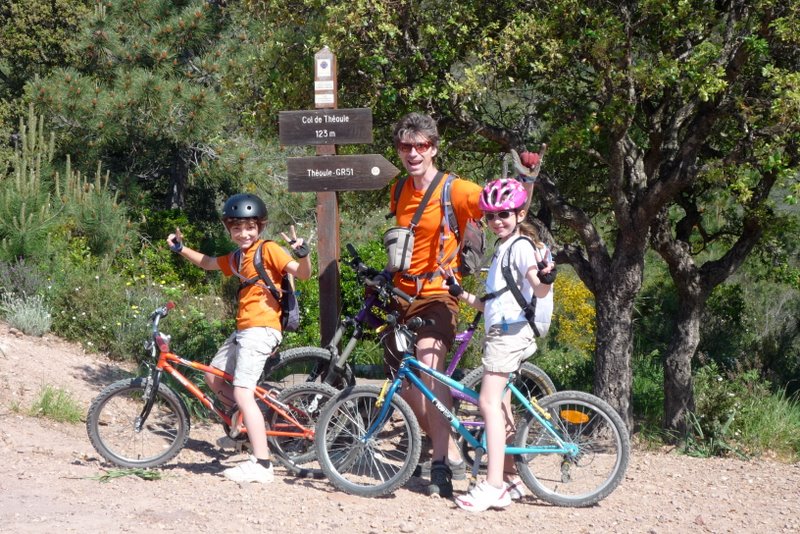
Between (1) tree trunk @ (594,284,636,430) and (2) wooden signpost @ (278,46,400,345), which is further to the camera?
(1) tree trunk @ (594,284,636,430)

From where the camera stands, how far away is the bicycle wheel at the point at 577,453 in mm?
4895

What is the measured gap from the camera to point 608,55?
6.69m

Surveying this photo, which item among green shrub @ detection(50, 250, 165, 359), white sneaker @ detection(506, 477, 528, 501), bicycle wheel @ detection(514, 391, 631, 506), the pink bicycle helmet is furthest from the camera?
green shrub @ detection(50, 250, 165, 359)

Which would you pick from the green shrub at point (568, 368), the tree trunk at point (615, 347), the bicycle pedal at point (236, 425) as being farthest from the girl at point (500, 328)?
the green shrub at point (568, 368)

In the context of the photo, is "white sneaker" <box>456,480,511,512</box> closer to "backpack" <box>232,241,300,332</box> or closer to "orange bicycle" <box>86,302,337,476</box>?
"orange bicycle" <box>86,302,337,476</box>

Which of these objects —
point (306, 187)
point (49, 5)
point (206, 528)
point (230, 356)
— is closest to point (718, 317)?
point (306, 187)

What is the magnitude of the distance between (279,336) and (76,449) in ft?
5.21

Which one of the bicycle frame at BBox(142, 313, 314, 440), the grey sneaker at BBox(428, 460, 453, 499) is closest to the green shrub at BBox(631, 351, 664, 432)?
the grey sneaker at BBox(428, 460, 453, 499)

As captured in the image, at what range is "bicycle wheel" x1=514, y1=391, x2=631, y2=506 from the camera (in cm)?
489

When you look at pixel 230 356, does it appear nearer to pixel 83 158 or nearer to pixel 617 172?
pixel 617 172

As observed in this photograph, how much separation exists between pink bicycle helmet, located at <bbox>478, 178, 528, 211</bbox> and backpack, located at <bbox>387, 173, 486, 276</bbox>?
14.4 inches

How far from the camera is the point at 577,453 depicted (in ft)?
16.4

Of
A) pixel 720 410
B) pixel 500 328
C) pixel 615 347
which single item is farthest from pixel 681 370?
pixel 500 328

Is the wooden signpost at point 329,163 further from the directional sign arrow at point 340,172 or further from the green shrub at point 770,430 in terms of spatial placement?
the green shrub at point 770,430
